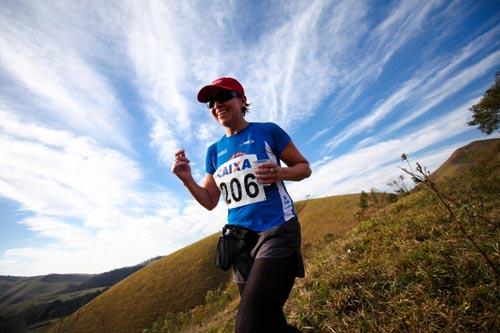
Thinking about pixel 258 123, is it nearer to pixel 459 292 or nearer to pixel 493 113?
pixel 459 292

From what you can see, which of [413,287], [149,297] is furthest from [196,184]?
[149,297]

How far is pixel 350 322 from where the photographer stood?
363 cm

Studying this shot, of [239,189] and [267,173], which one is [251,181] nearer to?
[239,189]

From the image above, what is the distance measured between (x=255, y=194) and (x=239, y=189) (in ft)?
0.87

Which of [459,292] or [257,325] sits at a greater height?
[257,325]

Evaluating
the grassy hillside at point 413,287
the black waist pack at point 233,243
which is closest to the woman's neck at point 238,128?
the black waist pack at point 233,243

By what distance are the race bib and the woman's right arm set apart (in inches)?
16.1

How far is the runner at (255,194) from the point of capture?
256cm

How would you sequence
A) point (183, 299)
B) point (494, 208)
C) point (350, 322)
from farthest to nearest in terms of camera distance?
point (183, 299)
point (494, 208)
point (350, 322)

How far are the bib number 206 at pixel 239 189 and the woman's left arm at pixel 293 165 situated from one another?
419 millimetres

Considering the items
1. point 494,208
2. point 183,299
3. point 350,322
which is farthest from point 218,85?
point 183,299

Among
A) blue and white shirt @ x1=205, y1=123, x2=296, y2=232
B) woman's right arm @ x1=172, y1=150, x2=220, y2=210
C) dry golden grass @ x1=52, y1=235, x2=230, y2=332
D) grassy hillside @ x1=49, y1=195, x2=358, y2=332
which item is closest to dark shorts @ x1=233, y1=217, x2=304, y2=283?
blue and white shirt @ x1=205, y1=123, x2=296, y2=232

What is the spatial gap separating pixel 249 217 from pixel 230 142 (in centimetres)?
117

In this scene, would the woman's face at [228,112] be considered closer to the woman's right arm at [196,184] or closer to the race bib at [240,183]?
the race bib at [240,183]
